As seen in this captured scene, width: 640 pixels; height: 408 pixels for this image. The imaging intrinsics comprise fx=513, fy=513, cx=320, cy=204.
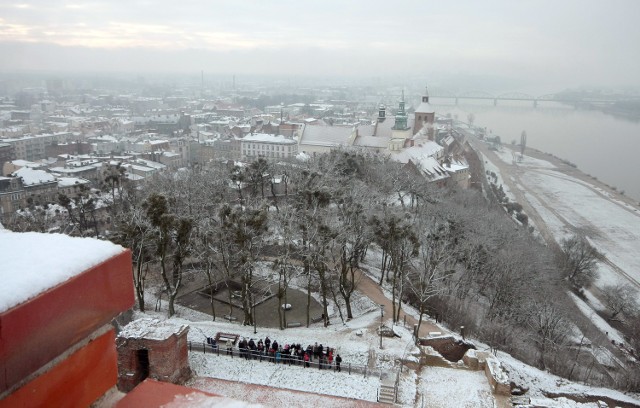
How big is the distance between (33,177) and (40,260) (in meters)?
55.9

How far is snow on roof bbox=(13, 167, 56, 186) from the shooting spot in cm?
5003

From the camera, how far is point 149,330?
542 inches

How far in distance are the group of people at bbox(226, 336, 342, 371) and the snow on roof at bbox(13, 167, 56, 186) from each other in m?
41.6

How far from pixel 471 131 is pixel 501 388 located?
400 feet

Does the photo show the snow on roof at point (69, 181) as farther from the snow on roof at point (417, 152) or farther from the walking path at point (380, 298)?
the walking path at point (380, 298)

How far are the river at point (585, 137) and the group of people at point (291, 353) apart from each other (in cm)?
6428

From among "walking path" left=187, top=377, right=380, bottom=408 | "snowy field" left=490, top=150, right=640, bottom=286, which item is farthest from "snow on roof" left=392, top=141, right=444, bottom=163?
"walking path" left=187, top=377, right=380, bottom=408

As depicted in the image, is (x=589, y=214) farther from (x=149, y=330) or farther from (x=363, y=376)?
(x=149, y=330)

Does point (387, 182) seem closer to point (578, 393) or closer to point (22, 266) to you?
point (578, 393)

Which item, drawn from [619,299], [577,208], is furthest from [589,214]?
[619,299]

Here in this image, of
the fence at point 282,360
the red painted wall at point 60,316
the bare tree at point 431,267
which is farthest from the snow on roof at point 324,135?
the red painted wall at point 60,316

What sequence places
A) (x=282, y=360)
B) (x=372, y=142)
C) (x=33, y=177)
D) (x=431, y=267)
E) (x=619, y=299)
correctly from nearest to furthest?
(x=282, y=360)
(x=431, y=267)
(x=619, y=299)
(x=33, y=177)
(x=372, y=142)

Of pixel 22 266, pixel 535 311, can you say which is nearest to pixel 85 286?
pixel 22 266

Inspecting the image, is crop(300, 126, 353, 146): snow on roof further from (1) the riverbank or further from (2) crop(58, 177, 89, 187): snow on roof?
(2) crop(58, 177, 89, 187): snow on roof
